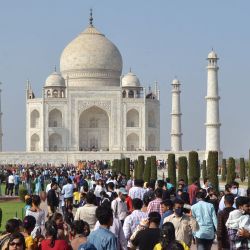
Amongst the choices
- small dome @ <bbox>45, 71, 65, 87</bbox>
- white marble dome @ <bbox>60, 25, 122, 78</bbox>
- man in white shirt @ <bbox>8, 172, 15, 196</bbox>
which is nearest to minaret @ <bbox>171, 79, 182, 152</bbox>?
white marble dome @ <bbox>60, 25, 122, 78</bbox>

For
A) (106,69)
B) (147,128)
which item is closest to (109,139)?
(147,128)

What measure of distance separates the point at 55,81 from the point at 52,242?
37.5m

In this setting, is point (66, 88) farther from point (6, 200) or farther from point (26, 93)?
point (6, 200)

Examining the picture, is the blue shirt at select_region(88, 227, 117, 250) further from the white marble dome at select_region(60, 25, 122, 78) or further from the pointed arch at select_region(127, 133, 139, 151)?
the white marble dome at select_region(60, 25, 122, 78)

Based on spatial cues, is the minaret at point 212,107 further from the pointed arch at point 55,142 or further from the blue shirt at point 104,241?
the blue shirt at point 104,241

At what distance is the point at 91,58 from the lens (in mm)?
43000

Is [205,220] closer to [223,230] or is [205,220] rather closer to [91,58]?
[223,230]

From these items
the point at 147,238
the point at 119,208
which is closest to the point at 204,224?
the point at 147,238

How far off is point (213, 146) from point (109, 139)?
25.8 ft

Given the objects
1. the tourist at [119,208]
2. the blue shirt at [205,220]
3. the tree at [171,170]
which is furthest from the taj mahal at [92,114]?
the blue shirt at [205,220]

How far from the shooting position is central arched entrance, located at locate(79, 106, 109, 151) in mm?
41469

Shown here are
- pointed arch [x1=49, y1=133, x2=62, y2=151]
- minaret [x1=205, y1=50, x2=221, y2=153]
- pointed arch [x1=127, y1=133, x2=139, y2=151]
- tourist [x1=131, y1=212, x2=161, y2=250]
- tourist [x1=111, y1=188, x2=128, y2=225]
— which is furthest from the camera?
pointed arch [x1=127, y1=133, x2=139, y2=151]

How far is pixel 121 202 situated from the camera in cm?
788

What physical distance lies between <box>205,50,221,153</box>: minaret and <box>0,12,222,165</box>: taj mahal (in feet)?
7.41
